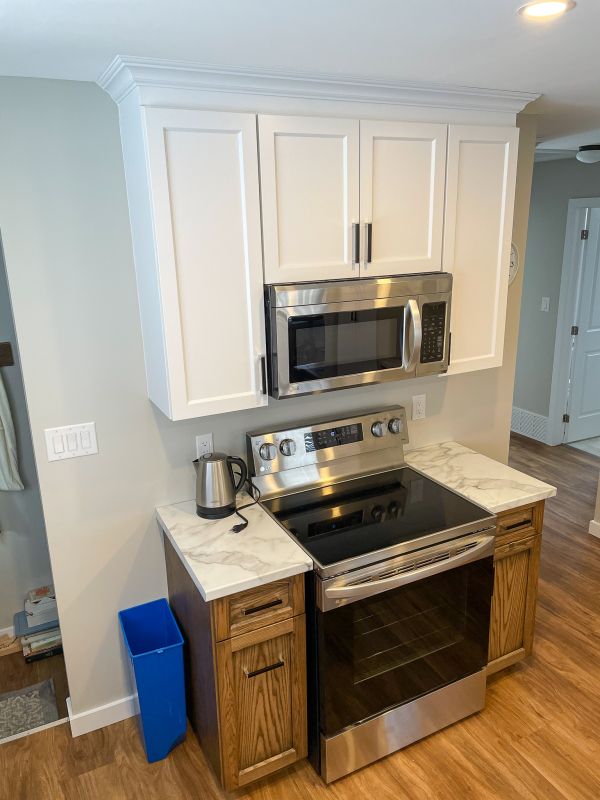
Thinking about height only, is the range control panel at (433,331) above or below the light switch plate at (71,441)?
above

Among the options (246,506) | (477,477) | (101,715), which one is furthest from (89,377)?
(477,477)

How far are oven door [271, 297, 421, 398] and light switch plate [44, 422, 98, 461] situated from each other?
667 millimetres

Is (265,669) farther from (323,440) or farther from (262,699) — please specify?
(323,440)

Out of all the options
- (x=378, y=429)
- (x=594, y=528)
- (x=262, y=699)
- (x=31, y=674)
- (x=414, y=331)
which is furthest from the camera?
(x=594, y=528)

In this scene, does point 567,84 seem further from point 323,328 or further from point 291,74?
point 323,328

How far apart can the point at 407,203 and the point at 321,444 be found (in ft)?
3.13

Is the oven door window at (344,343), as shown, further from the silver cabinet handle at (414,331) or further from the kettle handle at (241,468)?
the kettle handle at (241,468)

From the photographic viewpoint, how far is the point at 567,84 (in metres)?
1.98

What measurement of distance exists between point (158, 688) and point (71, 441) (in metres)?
0.91

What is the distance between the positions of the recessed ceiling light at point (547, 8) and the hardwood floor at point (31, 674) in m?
2.77

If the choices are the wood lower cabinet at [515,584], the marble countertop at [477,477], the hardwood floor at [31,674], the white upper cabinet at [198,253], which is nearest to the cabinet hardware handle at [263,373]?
the white upper cabinet at [198,253]

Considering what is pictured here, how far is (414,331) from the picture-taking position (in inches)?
83.1

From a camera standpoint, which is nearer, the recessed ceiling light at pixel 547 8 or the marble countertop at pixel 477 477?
the recessed ceiling light at pixel 547 8

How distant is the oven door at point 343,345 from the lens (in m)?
1.94
